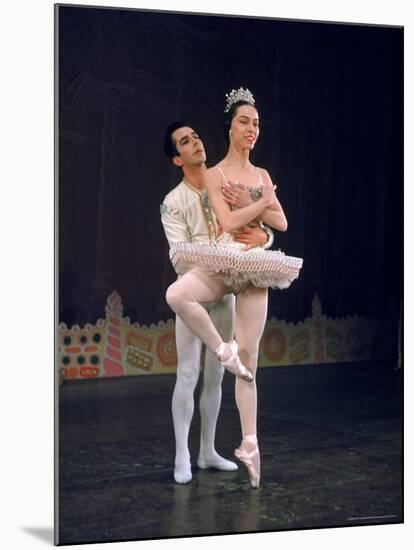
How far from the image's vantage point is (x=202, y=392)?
6.73 meters

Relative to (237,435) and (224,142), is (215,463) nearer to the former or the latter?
(237,435)

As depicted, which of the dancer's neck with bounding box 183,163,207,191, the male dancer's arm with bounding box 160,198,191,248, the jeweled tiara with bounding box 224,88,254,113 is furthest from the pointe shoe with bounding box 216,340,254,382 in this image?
the jeweled tiara with bounding box 224,88,254,113

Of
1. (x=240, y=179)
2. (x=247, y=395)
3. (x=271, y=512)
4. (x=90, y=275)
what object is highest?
(x=240, y=179)

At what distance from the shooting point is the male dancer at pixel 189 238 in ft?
21.6

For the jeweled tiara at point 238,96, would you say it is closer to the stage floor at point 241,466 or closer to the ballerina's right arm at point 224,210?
the ballerina's right arm at point 224,210

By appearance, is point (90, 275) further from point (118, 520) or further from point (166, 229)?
point (118, 520)

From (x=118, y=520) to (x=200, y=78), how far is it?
7.47ft

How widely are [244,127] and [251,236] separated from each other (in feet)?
1.87

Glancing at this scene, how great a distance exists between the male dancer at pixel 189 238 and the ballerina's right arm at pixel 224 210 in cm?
4

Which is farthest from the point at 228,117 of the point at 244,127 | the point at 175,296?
the point at 175,296

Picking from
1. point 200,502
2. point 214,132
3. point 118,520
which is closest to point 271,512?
point 200,502

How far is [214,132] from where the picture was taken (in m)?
6.65

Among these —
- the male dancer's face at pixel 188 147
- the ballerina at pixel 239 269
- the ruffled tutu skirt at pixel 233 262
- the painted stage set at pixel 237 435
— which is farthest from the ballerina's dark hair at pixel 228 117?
the painted stage set at pixel 237 435

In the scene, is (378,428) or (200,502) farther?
(378,428)
